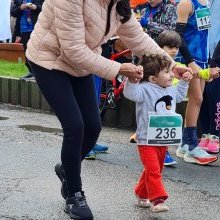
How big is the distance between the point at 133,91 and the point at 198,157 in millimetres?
1822

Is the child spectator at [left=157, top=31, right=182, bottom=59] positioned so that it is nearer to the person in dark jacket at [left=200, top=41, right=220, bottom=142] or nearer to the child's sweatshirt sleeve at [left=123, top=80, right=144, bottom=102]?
the child's sweatshirt sleeve at [left=123, top=80, right=144, bottom=102]

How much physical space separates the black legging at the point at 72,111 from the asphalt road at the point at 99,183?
1.23 feet

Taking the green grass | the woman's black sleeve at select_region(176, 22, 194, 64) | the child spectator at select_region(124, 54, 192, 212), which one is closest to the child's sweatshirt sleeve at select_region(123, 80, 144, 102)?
the child spectator at select_region(124, 54, 192, 212)

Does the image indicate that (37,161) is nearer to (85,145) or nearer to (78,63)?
(85,145)

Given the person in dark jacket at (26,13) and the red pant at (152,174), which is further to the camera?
the person in dark jacket at (26,13)

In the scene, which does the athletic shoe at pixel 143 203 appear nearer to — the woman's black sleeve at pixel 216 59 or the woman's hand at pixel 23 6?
the woman's black sleeve at pixel 216 59

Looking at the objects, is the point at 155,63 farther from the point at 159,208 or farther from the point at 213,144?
the point at 213,144

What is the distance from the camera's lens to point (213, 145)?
6430 millimetres

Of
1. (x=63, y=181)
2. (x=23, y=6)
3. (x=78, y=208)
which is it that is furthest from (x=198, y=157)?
(x=23, y=6)

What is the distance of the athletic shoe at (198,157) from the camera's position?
594 centimetres

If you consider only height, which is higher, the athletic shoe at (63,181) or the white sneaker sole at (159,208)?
the athletic shoe at (63,181)

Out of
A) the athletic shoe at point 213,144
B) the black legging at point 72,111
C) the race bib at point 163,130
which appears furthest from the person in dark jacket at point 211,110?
the black legging at point 72,111

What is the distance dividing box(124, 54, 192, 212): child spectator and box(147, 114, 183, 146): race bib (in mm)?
38

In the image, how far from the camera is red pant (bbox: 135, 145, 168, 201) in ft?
14.1
